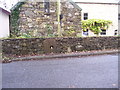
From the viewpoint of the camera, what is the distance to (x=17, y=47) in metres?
9.76

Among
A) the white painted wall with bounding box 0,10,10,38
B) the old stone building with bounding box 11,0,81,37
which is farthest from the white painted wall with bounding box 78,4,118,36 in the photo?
the white painted wall with bounding box 0,10,10,38

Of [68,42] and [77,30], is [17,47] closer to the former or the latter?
[68,42]

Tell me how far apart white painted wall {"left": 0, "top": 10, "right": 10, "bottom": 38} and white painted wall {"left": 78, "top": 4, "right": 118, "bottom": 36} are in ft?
31.3

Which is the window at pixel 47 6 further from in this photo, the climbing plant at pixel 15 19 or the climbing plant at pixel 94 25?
the climbing plant at pixel 94 25

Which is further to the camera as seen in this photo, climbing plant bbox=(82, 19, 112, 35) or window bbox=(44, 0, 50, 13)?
climbing plant bbox=(82, 19, 112, 35)

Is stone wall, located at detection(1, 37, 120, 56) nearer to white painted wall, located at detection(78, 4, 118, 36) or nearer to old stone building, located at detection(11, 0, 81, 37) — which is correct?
old stone building, located at detection(11, 0, 81, 37)

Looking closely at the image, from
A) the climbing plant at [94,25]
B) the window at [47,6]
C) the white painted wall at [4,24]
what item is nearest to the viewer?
the window at [47,6]

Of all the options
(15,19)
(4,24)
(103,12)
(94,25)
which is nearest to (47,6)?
(15,19)

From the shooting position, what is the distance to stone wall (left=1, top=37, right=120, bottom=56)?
9688mm

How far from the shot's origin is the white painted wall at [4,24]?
13.8 metres

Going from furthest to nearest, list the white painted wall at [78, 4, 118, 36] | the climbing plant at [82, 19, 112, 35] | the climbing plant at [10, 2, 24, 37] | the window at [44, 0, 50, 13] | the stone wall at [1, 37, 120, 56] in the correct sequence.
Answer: the white painted wall at [78, 4, 118, 36]
the climbing plant at [82, 19, 112, 35]
the window at [44, 0, 50, 13]
the climbing plant at [10, 2, 24, 37]
the stone wall at [1, 37, 120, 56]

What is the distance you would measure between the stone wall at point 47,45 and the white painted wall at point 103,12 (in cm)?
1069

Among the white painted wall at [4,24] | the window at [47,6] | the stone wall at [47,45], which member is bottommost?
the stone wall at [47,45]

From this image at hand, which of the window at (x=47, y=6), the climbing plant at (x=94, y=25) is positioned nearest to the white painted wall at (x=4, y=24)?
the window at (x=47, y=6)
